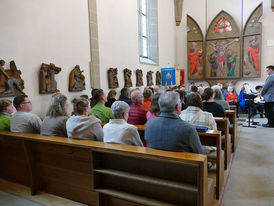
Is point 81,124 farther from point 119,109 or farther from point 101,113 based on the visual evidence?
point 101,113

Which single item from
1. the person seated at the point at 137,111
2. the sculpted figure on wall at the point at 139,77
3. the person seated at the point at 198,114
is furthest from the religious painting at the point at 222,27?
the person seated at the point at 198,114

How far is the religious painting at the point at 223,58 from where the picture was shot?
12031 millimetres

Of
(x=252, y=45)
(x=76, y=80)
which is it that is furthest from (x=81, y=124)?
(x=252, y=45)

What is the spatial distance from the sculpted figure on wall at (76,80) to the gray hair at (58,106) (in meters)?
2.65

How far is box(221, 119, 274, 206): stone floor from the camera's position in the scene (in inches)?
109

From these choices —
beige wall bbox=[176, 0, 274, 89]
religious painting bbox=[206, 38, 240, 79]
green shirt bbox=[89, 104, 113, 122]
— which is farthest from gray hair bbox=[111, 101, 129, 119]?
beige wall bbox=[176, 0, 274, 89]

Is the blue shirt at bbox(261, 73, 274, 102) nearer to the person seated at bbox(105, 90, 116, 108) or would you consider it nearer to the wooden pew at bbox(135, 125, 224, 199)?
the person seated at bbox(105, 90, 116, 108)

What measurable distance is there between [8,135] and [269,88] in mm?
6769

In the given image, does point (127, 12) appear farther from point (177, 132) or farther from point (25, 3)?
point (177, 132)

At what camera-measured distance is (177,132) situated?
207cm

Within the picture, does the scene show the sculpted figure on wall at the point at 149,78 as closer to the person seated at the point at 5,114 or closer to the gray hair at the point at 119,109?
the person seated at the point at 5,114

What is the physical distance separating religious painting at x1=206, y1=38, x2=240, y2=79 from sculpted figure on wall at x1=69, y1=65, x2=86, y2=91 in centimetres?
877

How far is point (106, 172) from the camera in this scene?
222 cm

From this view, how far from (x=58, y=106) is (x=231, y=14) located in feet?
39.8
